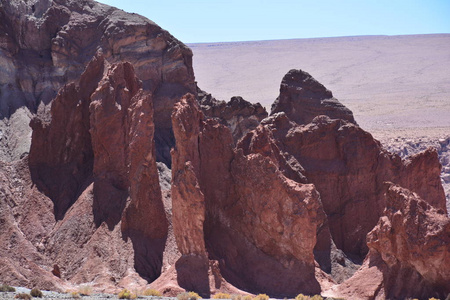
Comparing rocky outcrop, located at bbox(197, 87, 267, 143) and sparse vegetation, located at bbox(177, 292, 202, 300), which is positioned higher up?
rocky outcrop, located at bbox(197, 87, 267, 143)

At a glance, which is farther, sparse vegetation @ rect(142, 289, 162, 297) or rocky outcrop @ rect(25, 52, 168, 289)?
rocky outcrop @ rect(25, 52, 168, 289)

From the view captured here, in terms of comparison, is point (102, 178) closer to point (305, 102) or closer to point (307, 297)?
point (307, 297)

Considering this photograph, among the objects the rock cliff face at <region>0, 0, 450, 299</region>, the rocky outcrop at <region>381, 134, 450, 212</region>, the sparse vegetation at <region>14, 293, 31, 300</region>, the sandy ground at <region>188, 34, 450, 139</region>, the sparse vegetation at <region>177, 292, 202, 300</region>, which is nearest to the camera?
the sparse vegetation at <region>14, 293, 31, 300</region>

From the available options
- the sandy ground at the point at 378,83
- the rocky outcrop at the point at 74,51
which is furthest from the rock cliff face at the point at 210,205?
the sandy ground at the point at 378,83

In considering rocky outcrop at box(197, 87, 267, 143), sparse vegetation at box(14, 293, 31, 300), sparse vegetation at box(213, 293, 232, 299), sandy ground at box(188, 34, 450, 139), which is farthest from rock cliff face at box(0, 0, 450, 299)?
sandy ground at box(188, 34, 450, 139)

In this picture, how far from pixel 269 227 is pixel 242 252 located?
156cm

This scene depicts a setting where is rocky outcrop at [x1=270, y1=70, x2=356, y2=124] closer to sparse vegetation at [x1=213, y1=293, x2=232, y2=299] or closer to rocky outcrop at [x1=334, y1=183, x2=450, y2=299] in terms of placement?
rocky outcrop at [x1=334, y1=183, x2=450, y2=299]

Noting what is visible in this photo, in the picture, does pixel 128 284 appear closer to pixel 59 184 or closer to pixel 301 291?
pixel 301 291

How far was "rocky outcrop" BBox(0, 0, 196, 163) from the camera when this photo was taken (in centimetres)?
6456

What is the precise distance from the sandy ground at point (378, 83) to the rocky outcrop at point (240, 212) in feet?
213

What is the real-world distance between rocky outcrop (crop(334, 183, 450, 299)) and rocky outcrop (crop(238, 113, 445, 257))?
12.5 metres

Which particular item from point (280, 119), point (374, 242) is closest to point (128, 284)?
point (374, 242)

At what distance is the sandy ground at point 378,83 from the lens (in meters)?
120

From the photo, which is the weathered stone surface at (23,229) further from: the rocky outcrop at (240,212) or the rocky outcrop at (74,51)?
the rocky outcrop at (74,51)
